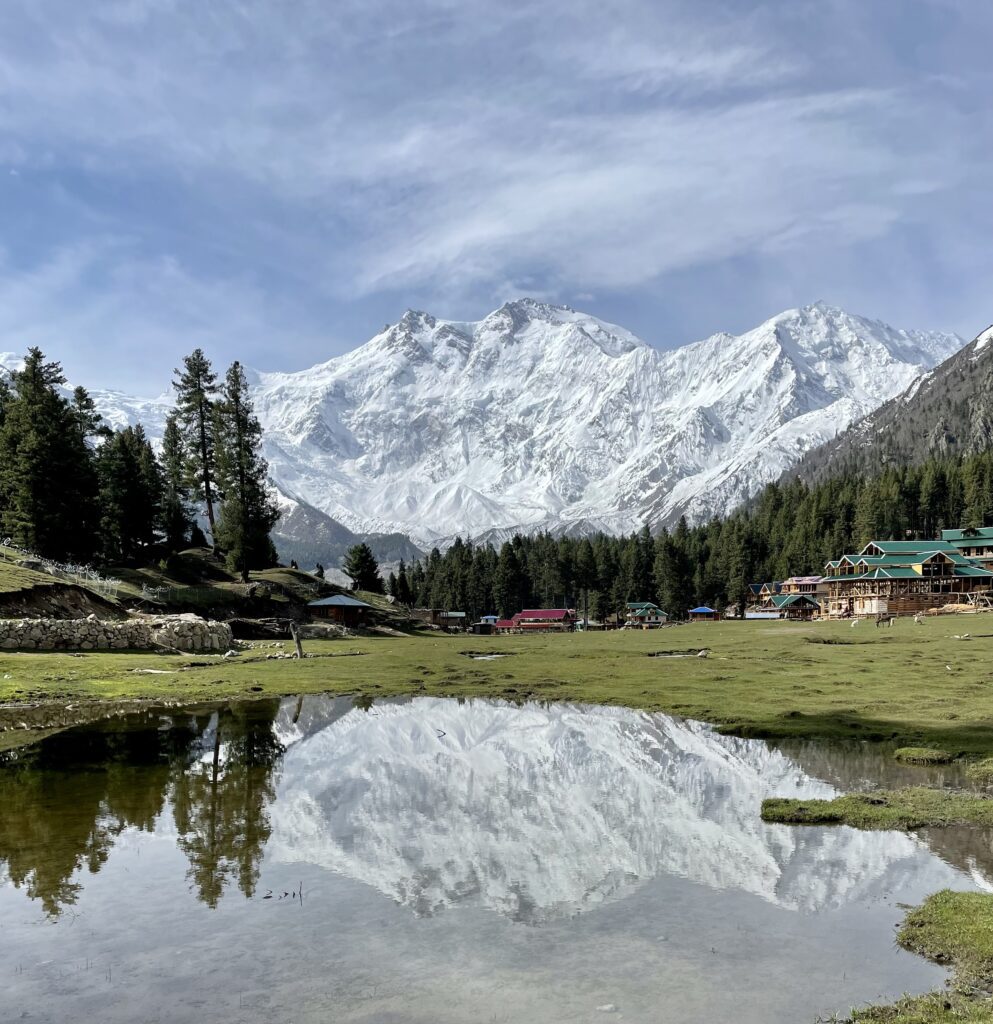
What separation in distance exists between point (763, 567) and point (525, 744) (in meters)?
159

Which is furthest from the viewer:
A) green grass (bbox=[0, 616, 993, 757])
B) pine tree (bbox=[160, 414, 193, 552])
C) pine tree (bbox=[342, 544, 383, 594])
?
pine tree (bbox=[342, 544, 383, 594])

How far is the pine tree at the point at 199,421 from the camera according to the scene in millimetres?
103750

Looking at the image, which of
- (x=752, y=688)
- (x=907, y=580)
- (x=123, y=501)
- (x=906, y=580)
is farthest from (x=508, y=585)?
(x=752, y=688)

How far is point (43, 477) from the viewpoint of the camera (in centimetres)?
7419

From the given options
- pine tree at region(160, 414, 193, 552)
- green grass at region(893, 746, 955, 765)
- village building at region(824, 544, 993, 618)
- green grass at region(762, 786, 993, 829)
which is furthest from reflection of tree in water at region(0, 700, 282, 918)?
village building at region(824, 544, 993, 618)

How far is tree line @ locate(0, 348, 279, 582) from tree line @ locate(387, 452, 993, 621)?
70.5 metres

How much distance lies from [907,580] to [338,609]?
94.6m

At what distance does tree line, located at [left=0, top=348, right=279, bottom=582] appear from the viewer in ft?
245

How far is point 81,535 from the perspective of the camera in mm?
78062

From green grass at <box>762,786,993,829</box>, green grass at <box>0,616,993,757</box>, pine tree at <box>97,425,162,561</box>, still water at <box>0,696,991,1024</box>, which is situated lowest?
green grass at <box>0,616,993,757</box>

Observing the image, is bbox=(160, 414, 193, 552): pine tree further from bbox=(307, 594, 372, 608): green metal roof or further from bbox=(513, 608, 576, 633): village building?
bbox=(513, 608, 576, 633): village building

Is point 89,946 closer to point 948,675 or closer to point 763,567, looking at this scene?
point 948,675

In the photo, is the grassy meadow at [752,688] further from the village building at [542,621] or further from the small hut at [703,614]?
the village building at [542,621]

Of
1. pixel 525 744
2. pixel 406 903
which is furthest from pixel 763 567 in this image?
pixel 406 903
